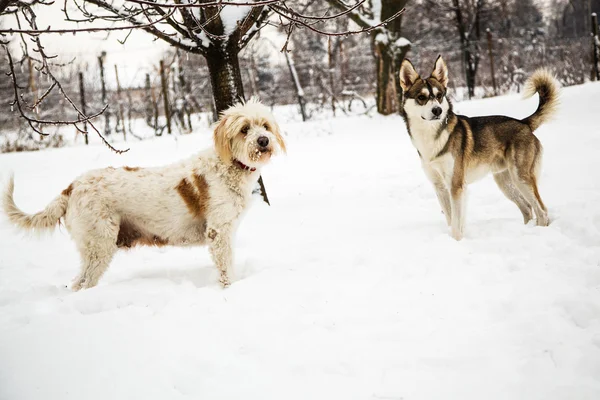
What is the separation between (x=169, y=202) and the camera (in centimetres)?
388

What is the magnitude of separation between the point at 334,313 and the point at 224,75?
451 centimetres

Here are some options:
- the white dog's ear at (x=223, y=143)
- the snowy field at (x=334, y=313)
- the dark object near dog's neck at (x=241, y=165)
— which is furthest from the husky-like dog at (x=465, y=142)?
the white dog's ear at (x=223, y=143)

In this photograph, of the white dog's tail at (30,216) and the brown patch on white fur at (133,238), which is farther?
the brown patch on white fur at (133,238)

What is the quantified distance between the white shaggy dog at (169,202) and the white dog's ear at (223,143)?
0.4 inches

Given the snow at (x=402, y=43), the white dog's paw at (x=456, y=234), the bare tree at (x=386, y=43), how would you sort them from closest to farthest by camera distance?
the white dog's paw at (x=456, y=234) < the snow at (x=402, y=43) < the bare tree at (x=386, y=43)

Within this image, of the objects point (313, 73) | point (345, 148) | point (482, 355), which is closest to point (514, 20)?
point (313, 73)

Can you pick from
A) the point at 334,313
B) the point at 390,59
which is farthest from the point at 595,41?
the point at 334,313

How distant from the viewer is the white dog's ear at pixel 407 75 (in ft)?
16.0

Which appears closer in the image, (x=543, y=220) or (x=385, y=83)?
(x=543, y=220)

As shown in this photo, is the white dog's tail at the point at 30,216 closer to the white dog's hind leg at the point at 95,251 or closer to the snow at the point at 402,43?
the white dog's hind leg at the point at 95,251

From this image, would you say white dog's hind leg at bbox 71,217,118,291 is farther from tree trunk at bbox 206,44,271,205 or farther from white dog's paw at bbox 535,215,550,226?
white dog's paw at bbox 535,215,550,226

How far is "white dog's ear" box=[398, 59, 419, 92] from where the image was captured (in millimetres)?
4889

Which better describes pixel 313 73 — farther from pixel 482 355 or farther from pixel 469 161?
pixel 482 355

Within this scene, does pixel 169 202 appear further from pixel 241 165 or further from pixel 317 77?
pixel 317 77
